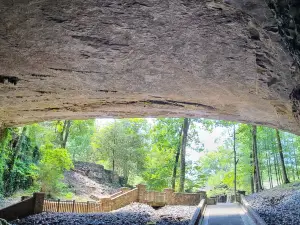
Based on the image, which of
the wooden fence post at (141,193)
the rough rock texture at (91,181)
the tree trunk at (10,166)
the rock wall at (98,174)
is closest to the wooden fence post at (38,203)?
the tree trunk at (10,166)

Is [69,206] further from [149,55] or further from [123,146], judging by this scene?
[123,146]

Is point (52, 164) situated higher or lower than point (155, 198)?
higher

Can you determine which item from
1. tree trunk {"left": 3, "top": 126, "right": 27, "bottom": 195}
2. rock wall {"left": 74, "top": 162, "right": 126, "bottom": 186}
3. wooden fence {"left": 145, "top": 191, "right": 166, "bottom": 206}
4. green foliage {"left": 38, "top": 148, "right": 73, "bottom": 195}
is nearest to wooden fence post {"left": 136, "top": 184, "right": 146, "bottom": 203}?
wooden fence {"left": 145, "top": 191, "right": 166, "bottom": 206}

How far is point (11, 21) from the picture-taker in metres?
4.56

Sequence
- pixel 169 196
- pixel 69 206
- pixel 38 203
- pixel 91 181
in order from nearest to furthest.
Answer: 1. pixel 38 203
2. pixel 69 206
3. pixel 169 196
4. pixel 91 181

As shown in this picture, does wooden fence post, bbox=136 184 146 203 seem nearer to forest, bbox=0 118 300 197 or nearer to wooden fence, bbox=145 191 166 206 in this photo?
wooden fence, bbox=145 191 166 206

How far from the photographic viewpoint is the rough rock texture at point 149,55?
4.09m

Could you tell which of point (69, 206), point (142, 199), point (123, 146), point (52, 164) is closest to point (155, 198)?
point (142, 199)

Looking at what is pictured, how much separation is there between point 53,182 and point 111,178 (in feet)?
53.4

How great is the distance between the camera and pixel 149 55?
18.4 ft

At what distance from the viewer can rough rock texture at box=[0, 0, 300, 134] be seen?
13.4 feet

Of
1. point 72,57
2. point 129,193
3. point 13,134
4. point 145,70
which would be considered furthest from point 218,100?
point 13,134

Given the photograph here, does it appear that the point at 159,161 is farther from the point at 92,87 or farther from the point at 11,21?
the point at 11,21

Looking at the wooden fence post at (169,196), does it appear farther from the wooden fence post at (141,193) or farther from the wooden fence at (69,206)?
the wooden fence at (69,206)
